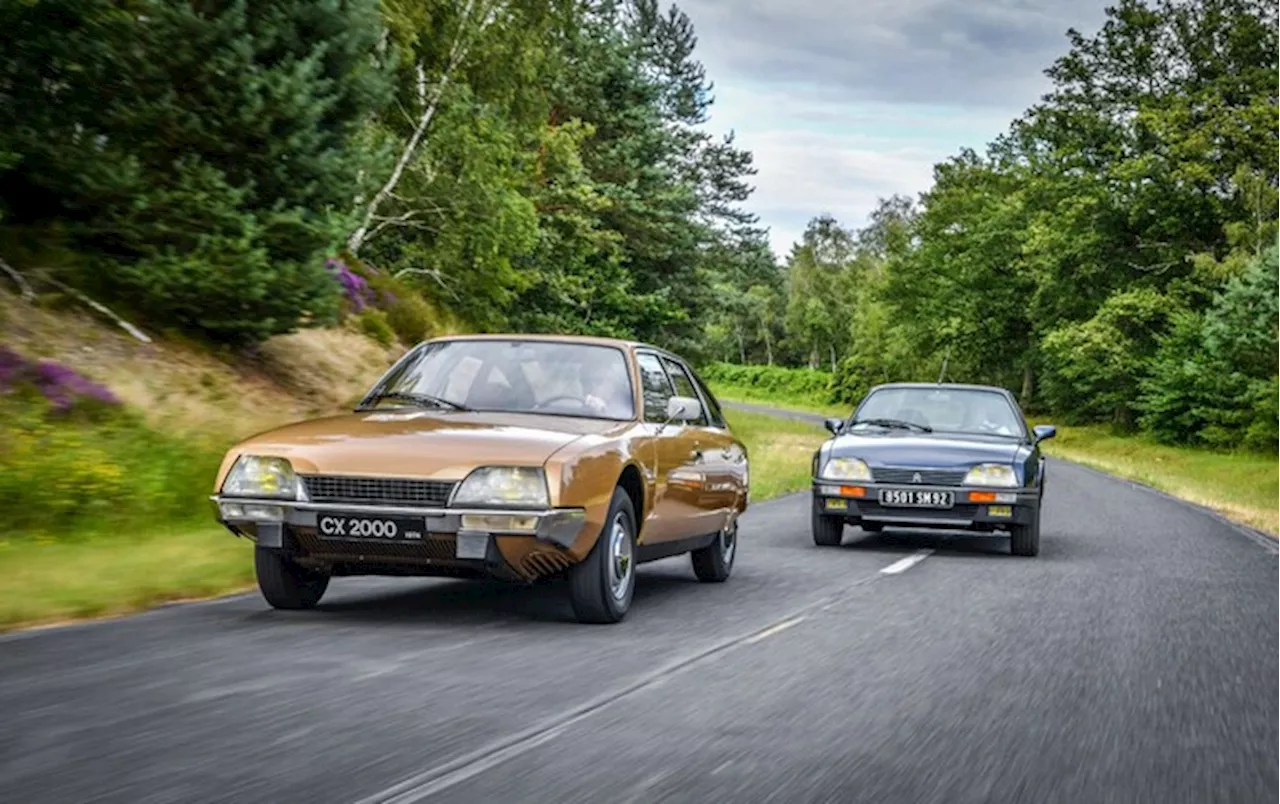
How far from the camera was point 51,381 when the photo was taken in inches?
597

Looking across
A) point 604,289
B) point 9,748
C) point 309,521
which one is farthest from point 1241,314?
point 9,748

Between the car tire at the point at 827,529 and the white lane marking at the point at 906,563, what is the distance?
72 cm

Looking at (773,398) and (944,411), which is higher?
(944,411)

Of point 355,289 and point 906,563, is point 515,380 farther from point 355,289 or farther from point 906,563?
point 355,289

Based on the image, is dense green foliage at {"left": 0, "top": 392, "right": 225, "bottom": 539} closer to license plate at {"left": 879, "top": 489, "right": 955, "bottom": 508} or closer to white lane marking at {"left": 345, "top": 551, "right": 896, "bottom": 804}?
license plate at {"left": 879, "top": 489, "right": 955, "bottom": 508}

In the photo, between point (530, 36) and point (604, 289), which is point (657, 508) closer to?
point (530, 36)

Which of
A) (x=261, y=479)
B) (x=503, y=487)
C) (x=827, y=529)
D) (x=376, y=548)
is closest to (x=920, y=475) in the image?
(x=827, y=529)

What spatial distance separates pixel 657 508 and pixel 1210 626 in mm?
3255

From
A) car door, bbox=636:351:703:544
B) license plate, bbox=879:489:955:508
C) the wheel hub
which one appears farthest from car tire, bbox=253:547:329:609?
license plate, bbox=879:489:955:508

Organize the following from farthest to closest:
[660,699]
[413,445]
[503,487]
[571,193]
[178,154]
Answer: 1. [571,193]
2. [178,154]
3. [413,445]
4. [503,487]
5. [660,699]

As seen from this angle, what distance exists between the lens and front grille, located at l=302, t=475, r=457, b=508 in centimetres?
714

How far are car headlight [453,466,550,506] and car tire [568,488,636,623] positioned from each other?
55 cm

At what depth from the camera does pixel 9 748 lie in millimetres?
4426

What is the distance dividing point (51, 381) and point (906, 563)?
9.13m
